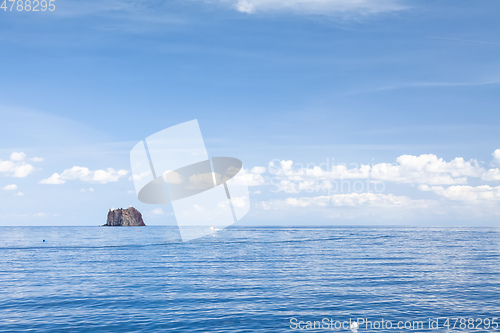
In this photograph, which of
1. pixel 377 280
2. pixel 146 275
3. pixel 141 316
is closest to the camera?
pixel 141 316

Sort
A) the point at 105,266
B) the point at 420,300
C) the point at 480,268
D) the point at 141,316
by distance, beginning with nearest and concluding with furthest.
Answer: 1. the point at 141,316
2. the point at 420,300
3. the point at 480,268
4. the point at 105,266

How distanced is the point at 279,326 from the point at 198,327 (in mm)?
6097

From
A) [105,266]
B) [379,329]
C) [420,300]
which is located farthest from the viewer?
[105,266]

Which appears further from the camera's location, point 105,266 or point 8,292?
point 105,266

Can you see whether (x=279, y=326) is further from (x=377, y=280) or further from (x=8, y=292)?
(x=8, y=292)

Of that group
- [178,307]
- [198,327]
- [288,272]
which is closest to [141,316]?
[178,307]

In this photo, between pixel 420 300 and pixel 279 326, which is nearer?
pixel 279 326

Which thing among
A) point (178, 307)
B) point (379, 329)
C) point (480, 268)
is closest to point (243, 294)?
point (178, 307)

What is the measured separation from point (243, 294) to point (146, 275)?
68.8 ft

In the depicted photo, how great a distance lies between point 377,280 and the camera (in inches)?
1917

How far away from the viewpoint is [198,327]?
95.6 ft

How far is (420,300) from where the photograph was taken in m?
37.9

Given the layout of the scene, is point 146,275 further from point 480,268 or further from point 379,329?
point 480,268

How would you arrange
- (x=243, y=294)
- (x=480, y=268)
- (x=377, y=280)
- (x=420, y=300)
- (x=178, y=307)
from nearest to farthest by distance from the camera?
1. (x=178, y=307)
2. (x=420, y=300)
3. (x=243, y=294)
4. (x=377, y=280)
5. (x=480, y=268)
